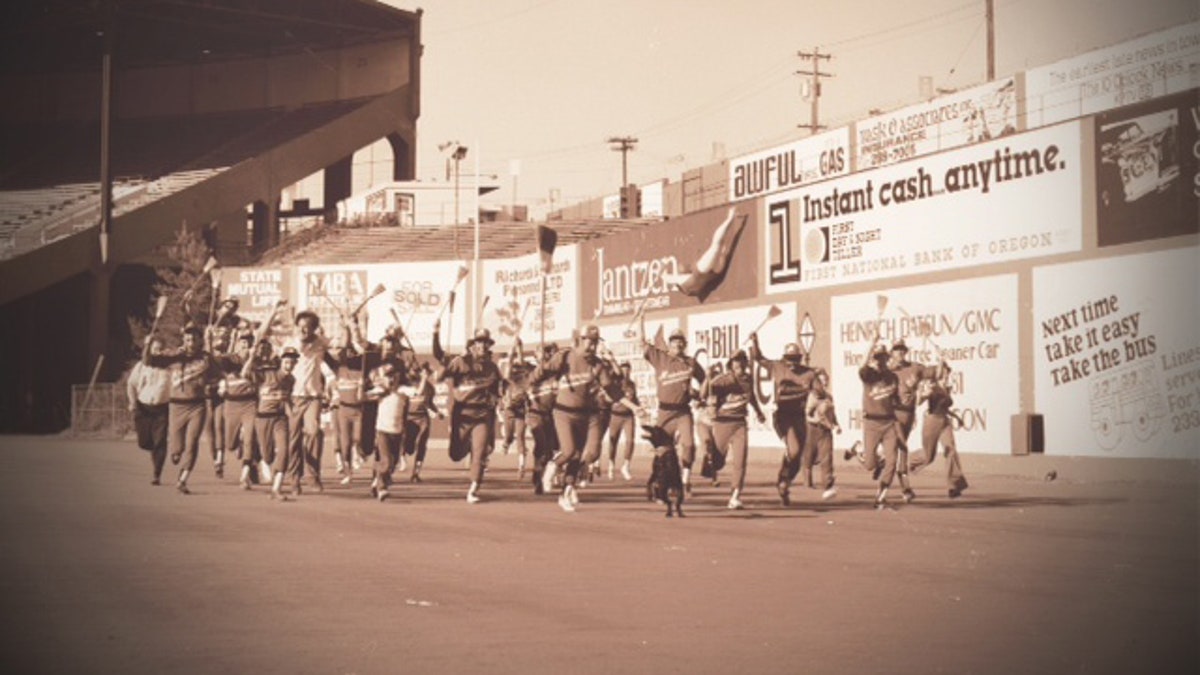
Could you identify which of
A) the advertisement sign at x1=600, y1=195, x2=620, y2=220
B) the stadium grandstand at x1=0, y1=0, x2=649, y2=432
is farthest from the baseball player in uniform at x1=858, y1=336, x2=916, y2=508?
the advertisement sign at x1=600, y1=195, x2=620, y2=220

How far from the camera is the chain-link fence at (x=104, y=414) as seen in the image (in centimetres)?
5625

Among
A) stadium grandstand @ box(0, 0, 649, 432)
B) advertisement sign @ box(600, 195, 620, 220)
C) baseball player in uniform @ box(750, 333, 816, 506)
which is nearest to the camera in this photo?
baseball player in uniform @ box(750, 333, 816, 506)

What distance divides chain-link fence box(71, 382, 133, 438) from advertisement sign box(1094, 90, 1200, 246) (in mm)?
37783

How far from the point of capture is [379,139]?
7262 cm

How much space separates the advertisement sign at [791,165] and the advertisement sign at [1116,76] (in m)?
9.18

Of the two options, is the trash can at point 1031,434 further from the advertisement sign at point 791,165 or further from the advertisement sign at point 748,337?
the advertisement sign at point 791,165

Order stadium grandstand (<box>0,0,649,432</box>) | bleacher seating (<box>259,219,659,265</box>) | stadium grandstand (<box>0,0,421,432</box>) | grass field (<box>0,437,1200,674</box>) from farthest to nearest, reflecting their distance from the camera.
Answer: bleacher seating (<box>259,219,659,265</box>), stadium grandstand (<box>0,0,649,432</box>), stadium grandstand (<box>0,0,421,432</box>), grass field (<box>0,437,1200,674</box>)

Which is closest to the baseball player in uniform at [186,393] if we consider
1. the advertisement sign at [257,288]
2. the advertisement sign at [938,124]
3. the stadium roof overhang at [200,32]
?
the stadium roof overhang at [200,32]

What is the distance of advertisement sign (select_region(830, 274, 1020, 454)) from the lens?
30.8 meters

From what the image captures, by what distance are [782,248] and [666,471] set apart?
20.4 m

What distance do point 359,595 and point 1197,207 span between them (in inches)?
766

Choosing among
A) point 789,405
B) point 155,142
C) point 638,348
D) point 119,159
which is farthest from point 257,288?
point 789,405

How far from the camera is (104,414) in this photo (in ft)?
187

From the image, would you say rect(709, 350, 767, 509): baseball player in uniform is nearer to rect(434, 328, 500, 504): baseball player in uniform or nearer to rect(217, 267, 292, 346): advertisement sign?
rect(434, 328, 500, 504): baseball player in uniform
